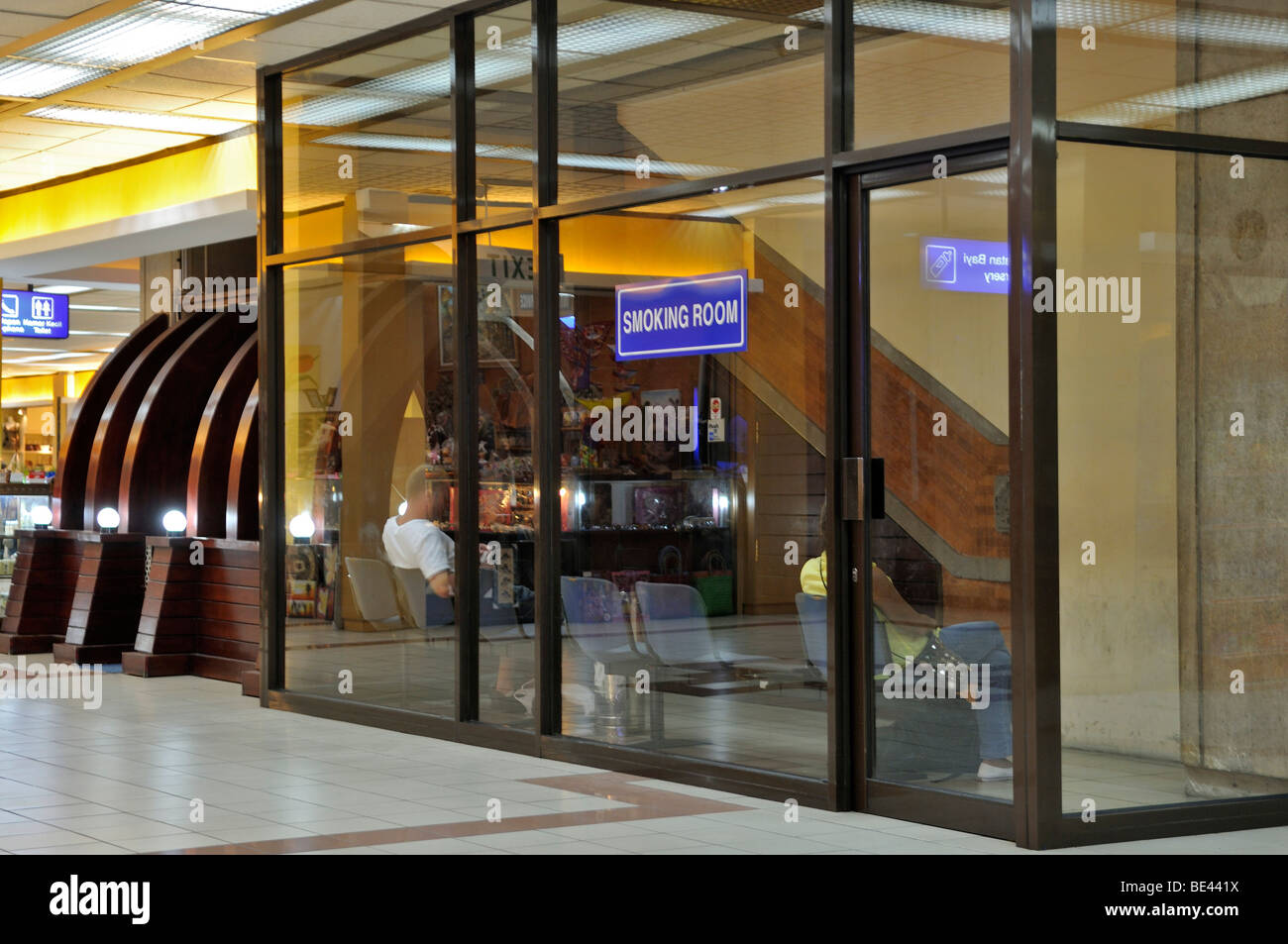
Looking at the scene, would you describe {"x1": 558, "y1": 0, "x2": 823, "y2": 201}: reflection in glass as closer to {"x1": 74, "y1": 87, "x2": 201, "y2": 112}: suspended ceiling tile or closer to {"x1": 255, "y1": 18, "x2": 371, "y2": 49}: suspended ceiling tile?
{"x1": 255, "y1": 18, "x2": 371, "y2": 49}: suspended ceiling tile

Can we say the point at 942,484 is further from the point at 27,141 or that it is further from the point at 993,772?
the point at 27,141

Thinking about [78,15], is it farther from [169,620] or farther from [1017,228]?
[1017,228]

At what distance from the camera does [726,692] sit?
6.57 m

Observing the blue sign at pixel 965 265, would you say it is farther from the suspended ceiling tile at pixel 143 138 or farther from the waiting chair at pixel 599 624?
the suspended ceiling tile at pixel 143 138

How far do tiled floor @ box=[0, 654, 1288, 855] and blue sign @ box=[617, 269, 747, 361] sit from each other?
1743mm

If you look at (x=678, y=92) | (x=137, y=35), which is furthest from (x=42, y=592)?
(x=678, y=92)

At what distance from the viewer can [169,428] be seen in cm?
1182

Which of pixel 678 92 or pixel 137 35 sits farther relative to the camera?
pixel 137 35

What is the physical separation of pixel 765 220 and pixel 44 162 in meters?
7.89

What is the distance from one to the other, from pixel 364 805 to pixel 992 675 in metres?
2.34

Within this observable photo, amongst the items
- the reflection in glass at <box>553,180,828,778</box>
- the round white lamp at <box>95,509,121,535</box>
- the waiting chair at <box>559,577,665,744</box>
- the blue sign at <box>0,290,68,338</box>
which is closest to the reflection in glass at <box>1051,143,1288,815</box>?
the reflection in glass at <box>553,180,828,778</box>

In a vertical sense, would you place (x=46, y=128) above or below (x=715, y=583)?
above

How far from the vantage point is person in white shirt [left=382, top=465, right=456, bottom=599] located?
796 cm

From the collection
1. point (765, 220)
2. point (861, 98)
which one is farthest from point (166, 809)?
point (861, 98)
